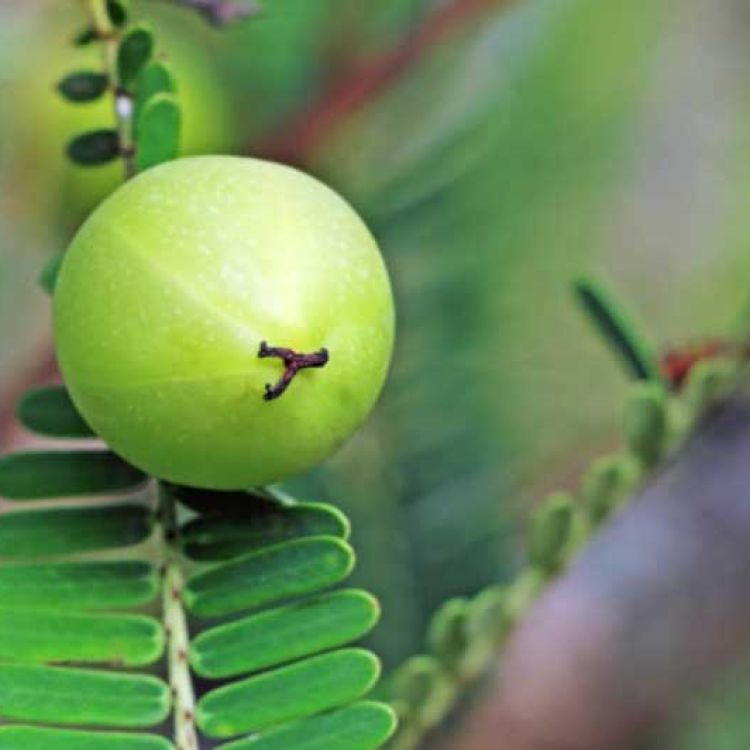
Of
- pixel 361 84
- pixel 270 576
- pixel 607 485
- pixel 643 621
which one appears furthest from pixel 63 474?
pixel 643 621

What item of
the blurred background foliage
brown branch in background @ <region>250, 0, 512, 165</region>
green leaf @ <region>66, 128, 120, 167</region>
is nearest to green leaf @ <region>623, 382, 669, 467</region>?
the blurred background foliage

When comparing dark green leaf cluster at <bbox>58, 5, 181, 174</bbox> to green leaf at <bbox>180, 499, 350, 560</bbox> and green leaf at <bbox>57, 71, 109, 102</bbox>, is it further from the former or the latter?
green leaf at <bbox>180, 499, 350, 560</bbox>

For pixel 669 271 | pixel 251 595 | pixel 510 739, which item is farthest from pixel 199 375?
pixel 669 271

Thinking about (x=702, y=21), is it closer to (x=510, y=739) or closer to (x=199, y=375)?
(x=510, y=739)

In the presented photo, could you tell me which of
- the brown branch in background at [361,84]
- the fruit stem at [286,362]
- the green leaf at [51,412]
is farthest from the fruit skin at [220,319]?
the brown branch in background at [361,84]

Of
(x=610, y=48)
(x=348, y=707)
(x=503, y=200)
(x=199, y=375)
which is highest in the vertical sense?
(x=610, y=48)

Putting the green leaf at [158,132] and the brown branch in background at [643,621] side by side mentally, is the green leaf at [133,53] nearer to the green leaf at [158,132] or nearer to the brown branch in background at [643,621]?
the green leaf at [158,132]
